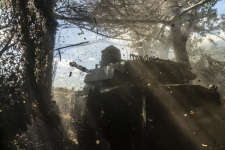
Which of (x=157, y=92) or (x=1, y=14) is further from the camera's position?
(x=157, y=92)

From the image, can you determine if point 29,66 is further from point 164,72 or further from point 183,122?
point 164,72

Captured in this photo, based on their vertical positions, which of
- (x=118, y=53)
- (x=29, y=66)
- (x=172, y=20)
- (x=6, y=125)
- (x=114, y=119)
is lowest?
(x=114, y=119)

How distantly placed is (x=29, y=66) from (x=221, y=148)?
8.03 metres

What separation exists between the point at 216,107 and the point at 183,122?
6.98ft

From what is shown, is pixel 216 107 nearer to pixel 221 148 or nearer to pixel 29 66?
pixel 221 148

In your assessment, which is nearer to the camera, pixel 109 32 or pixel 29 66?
pixel 29 66

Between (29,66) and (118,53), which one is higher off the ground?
(118,53)

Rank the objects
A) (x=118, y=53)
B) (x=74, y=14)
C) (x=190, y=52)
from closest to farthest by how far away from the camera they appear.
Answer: (x=74, y=14), (x=118, y=53), (x=190, y=52)

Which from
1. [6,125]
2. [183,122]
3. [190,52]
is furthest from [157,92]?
[190,52]

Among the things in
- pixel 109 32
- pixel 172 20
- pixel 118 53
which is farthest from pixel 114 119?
pixel 118 53

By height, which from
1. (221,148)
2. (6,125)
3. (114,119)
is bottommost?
(221,148)

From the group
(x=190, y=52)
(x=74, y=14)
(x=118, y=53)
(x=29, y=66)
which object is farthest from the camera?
(x=190, y=52)

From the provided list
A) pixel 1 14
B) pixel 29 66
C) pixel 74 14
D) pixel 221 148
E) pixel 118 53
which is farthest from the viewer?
pixel 118 53

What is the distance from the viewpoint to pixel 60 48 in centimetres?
664
